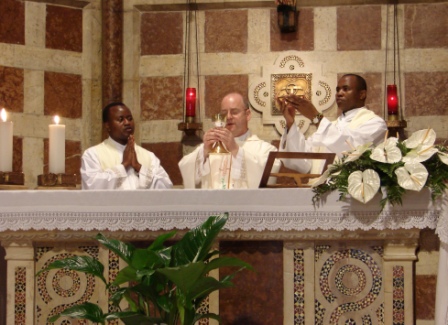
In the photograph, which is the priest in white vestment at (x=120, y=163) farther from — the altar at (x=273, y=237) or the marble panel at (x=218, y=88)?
the altar at (x=273, y=237)

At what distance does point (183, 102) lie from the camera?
27.5 ft

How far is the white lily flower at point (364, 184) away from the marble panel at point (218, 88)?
3402 millimetres

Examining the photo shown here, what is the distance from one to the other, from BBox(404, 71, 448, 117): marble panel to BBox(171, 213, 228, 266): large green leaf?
3.82m

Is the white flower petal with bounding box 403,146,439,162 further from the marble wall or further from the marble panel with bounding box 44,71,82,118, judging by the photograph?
the marble panel with bounding box 44,71,82,118

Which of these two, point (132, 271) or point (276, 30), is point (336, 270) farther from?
point (276, 30)

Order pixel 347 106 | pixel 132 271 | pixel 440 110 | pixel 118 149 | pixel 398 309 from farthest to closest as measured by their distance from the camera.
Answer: pixel 440 110, pixel 118 149, pixel 347 106, pixel 398 309, pixel 132 271

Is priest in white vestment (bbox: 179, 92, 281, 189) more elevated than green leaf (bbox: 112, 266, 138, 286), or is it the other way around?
priest in white vestment (bbox: 179, 92, 281, 189)

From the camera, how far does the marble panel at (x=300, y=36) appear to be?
8.33 meters

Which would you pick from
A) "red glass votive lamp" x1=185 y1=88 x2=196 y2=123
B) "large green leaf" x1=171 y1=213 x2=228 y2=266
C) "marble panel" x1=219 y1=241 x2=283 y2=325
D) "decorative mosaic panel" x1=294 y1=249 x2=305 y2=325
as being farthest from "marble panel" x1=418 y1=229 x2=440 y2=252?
"red glass votive lamp" x1=185 y1=88 x2=196 y2=123

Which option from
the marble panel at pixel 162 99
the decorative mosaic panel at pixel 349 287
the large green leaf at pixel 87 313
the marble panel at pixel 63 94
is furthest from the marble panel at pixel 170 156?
the large green leaf at pixel 87 313

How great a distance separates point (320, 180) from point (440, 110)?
3262 millimetres

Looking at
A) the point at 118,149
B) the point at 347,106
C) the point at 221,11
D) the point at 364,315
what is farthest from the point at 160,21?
the point at 364,315

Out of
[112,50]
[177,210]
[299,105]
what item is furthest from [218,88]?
[177,210]

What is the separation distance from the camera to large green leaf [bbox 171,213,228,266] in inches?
187
